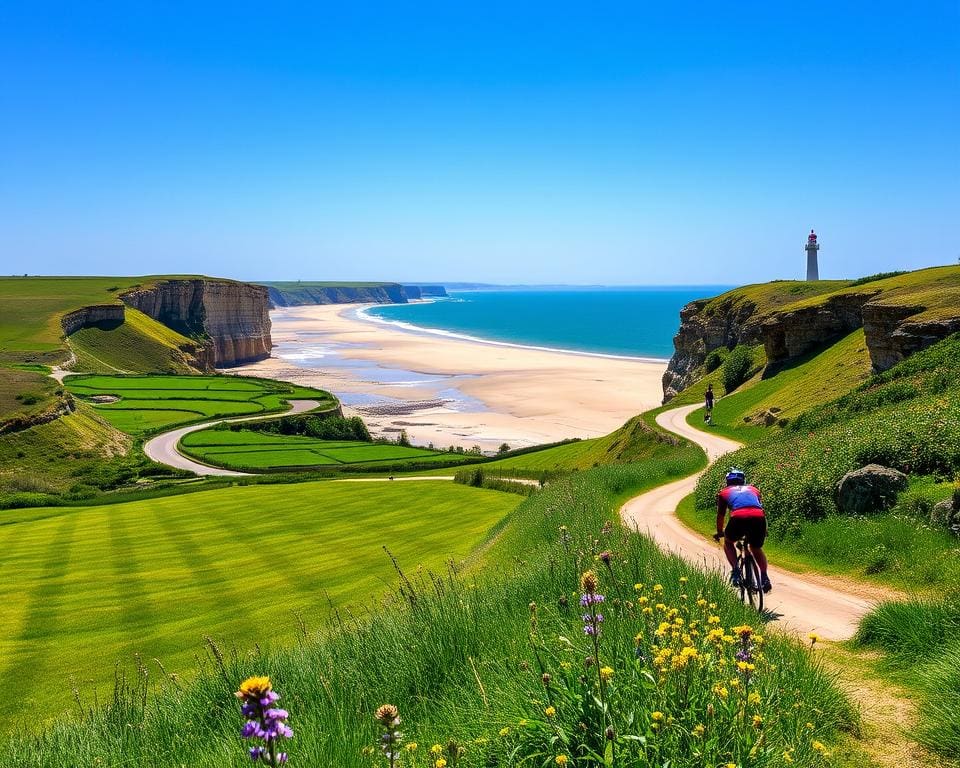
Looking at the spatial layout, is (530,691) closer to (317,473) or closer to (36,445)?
(317,473)

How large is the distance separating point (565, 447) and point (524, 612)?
154ft

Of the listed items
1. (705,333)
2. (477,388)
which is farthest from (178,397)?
(705,333)

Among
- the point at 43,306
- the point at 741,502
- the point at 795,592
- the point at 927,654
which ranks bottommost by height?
the point at 795,592

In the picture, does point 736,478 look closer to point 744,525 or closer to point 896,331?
point 744,525

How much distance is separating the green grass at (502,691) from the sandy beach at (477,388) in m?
62.0

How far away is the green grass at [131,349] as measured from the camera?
120 meters

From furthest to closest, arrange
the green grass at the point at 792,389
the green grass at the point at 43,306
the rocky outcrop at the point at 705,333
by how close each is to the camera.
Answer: the green grass at the point at 43,306 < the rocky outcrop at the point at 705,333 < the green grass at the point at 792,389

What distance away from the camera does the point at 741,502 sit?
10.5 metres

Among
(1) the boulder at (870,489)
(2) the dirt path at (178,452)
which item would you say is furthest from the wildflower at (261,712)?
(2) the dirt path at (178,452)

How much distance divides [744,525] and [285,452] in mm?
59173

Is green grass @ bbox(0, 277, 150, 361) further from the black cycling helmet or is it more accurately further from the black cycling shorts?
the black cycling shorts

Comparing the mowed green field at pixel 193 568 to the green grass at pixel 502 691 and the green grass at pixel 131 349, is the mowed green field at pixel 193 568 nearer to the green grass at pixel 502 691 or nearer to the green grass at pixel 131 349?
the green grass at pixel 502 691

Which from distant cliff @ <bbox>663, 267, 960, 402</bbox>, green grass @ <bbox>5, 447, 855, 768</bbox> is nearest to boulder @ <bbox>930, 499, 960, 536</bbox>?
green grass @ <bbox>5, 447, 855, 768</bbox>

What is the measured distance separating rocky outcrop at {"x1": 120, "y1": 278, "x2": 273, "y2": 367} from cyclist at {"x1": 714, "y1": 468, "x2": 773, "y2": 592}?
15274 cm
